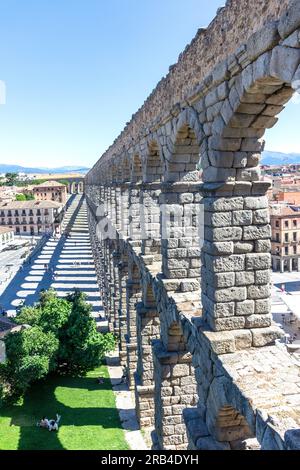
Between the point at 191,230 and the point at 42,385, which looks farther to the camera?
the point at 42,385

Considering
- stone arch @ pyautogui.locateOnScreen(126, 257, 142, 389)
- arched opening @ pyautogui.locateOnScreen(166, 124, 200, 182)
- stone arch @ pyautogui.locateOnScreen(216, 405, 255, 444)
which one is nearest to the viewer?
stone arch @ pyautogui.locateOnScreen(216, 405, 255, 444)

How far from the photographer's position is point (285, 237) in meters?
43.3

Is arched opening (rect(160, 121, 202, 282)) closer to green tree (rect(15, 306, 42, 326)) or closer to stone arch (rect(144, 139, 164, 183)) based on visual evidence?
stone arch (rect(144, 139, 164, 183))

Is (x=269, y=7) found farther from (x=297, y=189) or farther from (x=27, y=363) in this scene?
(x=297, y=189)

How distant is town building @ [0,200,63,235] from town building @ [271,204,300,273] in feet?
132

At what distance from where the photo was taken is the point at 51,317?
2080 cm

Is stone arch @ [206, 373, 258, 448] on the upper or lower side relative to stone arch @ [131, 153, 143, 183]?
lower

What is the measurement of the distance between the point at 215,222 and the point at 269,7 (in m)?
3.41

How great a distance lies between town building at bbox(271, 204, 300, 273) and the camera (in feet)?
142

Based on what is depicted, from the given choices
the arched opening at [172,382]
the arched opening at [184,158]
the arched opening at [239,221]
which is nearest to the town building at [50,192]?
the arched opening at [172,382]

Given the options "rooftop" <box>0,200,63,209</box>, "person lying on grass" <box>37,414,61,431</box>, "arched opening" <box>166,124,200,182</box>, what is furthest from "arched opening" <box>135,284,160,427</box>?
"rooftop" <box>0,200,63,209</box>

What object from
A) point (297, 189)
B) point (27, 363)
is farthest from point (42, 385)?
point (297, 189)
